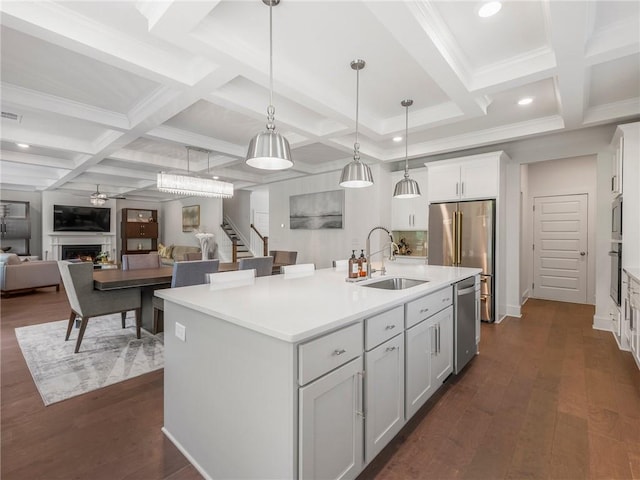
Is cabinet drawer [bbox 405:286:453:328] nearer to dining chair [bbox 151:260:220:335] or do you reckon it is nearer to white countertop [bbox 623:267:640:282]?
white countertop [bbox 623:267:640:282]

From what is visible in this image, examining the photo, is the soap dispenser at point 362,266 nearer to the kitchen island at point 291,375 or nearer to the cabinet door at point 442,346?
the kitchen island at point 291,375

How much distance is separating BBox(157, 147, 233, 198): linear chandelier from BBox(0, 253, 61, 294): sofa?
3.75 m

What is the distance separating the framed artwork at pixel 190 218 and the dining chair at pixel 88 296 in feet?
21.8

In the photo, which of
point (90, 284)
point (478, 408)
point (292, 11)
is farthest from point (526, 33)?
point (90, 284)

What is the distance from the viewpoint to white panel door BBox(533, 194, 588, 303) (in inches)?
217

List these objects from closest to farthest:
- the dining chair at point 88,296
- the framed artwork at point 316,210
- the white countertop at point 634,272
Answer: the white countertop at point 634,272 → the dining chair at point 88,296 → the framed artwork at point 316,210

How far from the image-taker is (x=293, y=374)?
47.3 inches

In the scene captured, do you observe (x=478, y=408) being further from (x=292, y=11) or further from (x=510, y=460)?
(x=292, y=11)

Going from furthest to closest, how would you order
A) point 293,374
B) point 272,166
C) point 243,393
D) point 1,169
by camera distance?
point 1,169, point 272,166, point 243,393, point 293,374

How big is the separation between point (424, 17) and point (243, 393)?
2.39m

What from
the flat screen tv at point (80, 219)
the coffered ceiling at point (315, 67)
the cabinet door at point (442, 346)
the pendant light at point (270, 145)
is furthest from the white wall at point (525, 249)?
the flat screen tv at point (80, 219)

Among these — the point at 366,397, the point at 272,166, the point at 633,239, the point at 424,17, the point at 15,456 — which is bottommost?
the point at 15,456

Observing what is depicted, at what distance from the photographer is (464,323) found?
278 centimetres

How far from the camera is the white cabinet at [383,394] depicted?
1578mm
